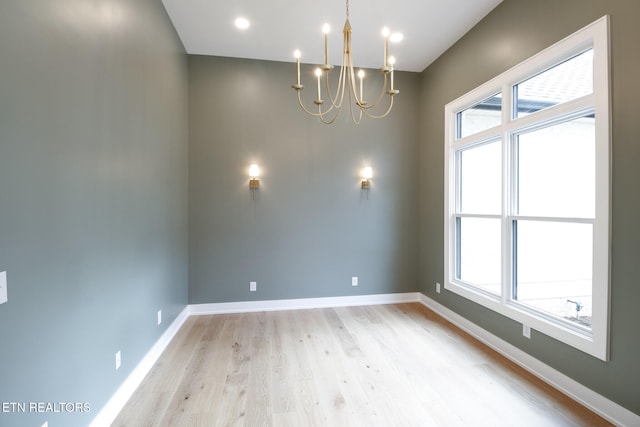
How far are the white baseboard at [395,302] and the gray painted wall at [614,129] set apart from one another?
0.22 ft

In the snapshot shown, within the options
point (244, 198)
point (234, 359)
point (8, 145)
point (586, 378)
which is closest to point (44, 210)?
point (8, 145)

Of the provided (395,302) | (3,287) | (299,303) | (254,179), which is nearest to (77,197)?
(3,287)

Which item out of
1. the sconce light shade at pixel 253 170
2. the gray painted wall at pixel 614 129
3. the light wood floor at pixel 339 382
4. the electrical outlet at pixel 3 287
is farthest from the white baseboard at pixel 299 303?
the electrical outlet at pixel 3 287

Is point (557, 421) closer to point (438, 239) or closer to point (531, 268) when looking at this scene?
point (531, 268)

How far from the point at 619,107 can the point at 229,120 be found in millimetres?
3728

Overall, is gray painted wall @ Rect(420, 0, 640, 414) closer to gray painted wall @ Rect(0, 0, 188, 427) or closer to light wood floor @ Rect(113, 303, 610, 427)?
light wood floor @ Rect(113, 303, 610, 427)

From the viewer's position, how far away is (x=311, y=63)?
3852 millimetres

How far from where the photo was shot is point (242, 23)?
3012 mm

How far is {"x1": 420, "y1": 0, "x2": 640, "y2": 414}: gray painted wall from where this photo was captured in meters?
1.72

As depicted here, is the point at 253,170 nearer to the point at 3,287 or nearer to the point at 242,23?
the point at 242,23

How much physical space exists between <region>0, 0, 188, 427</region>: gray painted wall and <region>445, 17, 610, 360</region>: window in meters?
3.20

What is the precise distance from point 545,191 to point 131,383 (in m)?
3.67

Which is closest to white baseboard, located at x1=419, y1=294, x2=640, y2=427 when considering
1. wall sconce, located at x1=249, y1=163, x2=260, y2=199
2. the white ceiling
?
wall sconce, located at x1=249, y1=163, x2=260, y2=199

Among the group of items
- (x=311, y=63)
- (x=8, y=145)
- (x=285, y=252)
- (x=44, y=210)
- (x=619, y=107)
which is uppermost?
(x=311, y=63)
